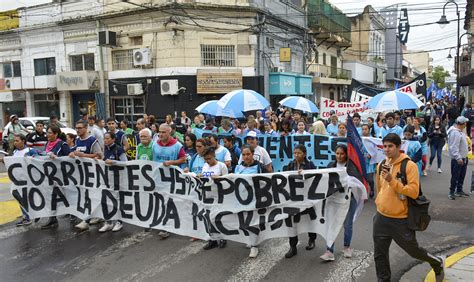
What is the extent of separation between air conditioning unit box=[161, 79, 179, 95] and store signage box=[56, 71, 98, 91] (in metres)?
4.26

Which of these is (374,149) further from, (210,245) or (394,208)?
(394,208)

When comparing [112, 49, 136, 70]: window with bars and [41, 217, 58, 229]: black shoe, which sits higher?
[112, 49, 136, 70]: window with bars

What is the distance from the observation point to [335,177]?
519 centimetres

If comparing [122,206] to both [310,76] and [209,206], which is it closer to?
[209,206]

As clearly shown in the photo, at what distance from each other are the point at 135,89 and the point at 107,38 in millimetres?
2824

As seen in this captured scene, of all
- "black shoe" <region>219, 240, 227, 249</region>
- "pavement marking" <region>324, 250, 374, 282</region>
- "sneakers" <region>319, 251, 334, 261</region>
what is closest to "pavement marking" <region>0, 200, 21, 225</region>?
"black shoe" <region>219, 240, 227, 249</region>

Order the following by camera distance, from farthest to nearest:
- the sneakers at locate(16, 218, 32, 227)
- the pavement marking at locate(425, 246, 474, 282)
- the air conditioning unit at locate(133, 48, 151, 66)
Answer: the air conditioning unit at locate(133, 48, 151, 66) → the sneakers at locate(16, 218, 32, 227) → the pavement marking at locate(425, 246, 474, 282)

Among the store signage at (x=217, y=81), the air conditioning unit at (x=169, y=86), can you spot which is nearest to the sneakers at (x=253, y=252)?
the store signage at (x=217, y=81)

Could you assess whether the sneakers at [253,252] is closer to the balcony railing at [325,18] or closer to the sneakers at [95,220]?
the sneakers at [95,220]

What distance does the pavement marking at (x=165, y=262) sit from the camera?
4.98m

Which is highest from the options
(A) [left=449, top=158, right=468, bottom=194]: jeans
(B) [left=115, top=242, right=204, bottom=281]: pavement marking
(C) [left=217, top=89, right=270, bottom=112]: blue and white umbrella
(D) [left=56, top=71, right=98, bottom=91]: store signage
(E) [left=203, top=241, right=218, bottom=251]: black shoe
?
(D) [left=56, top=71, right=98, bottom=91]: store signage

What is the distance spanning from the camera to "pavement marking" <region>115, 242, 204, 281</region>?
498 cm

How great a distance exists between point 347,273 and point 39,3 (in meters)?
25.8

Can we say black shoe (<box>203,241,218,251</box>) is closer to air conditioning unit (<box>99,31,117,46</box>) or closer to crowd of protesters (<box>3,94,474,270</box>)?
crowd of protesters (<box>3,94,474,270</box>)
